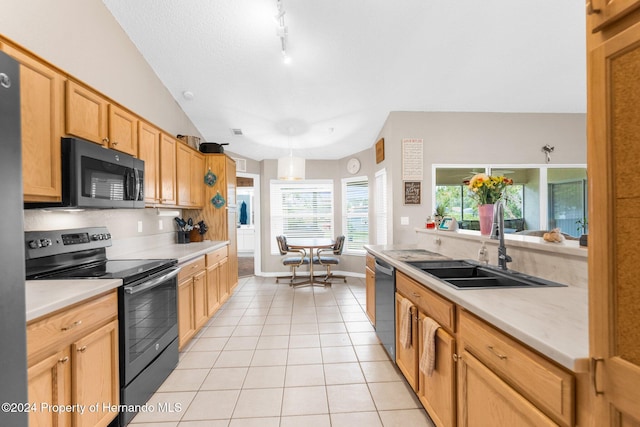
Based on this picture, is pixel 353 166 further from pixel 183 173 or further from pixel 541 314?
pixel 541 314

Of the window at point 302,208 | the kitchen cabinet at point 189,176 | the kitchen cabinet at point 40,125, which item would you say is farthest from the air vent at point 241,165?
the kitchen cabinet at point 40,125

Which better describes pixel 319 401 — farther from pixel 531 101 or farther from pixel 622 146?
pixel 531 101

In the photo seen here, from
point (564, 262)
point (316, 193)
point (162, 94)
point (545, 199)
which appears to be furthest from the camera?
point (316, 193)

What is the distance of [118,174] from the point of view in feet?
7.17

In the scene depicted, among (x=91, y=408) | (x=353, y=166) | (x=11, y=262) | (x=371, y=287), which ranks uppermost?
(x=353, y=166)

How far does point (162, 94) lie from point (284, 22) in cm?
197

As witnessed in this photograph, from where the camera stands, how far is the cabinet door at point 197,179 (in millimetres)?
3801

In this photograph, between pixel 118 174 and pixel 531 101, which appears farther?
pixel 531 101

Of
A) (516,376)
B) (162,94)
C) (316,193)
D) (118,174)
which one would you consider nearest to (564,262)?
(516,376)

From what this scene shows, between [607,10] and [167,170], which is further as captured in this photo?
[167,170]

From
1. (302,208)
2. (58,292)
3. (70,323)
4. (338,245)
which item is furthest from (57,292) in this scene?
(302,208)

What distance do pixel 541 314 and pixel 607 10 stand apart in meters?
0.95

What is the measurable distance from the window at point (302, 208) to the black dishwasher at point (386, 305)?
340 centimetres

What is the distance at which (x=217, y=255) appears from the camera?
12.2ft
